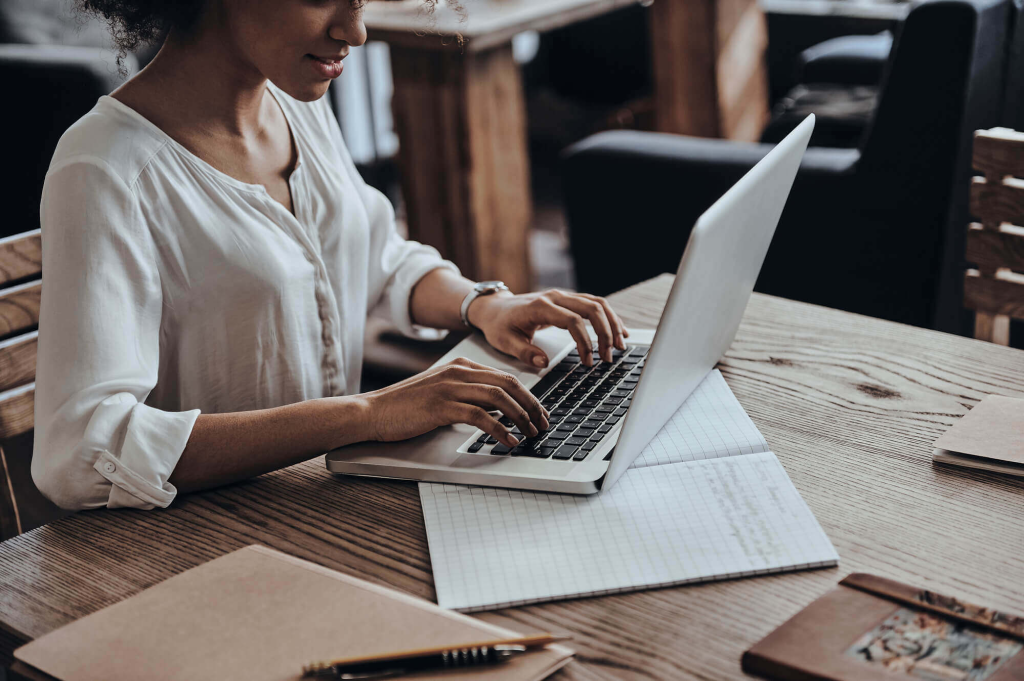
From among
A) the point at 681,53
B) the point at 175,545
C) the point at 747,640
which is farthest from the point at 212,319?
the point at 681,53

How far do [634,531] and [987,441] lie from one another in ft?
1.07

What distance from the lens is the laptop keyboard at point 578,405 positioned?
2.62ft

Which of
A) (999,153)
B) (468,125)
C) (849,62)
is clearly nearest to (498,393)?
(999,153)

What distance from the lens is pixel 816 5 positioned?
13.1 ft

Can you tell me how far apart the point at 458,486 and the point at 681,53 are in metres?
3.09

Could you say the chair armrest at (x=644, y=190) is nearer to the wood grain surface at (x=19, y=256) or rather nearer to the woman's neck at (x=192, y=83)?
the woman's neck at (x=192, y=83)

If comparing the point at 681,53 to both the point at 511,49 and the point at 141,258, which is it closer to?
the point at 511,49

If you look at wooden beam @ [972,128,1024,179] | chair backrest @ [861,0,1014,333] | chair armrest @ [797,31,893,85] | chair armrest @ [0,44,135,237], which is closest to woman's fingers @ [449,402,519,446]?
wooden beam @ [972,128,1024,179]

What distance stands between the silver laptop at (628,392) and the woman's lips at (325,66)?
367 mm

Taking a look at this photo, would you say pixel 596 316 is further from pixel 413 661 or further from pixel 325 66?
pixel 413 661

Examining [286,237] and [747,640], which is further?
[286,237]

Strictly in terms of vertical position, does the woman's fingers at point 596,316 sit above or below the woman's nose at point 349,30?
below

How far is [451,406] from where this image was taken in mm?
827

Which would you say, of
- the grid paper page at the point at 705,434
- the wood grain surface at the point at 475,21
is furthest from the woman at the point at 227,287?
the wood grain surface at the point at 475,21
